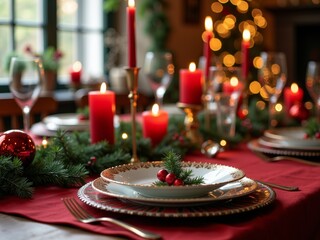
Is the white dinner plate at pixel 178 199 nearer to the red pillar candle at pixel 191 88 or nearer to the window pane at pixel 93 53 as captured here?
the red pillar candle at pixel 191 88

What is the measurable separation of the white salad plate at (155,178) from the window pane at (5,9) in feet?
8.65

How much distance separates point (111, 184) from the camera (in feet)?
3.18

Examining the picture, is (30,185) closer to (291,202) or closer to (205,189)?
(205,189)

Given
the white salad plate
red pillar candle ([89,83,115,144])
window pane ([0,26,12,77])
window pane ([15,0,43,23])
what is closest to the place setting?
the white salad plate

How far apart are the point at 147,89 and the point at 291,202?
340 cm

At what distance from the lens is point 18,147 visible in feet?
3.57

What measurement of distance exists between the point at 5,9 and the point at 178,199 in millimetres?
2898

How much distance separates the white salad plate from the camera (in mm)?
875

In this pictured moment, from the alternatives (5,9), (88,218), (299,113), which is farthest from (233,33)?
(88,218)

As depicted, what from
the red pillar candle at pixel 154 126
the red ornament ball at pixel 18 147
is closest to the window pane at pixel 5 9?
the red pillar candle at pixel 154 126

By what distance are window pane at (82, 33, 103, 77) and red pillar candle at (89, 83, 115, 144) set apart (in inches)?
110

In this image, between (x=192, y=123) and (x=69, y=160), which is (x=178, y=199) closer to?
(x=69, y=160)

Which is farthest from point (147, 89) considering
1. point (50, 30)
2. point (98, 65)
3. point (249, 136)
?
point (249, 136)

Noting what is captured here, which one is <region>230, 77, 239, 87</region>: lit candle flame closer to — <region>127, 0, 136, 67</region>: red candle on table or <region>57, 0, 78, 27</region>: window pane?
<region>127, 0, 136, 67</region>: red candle on table
